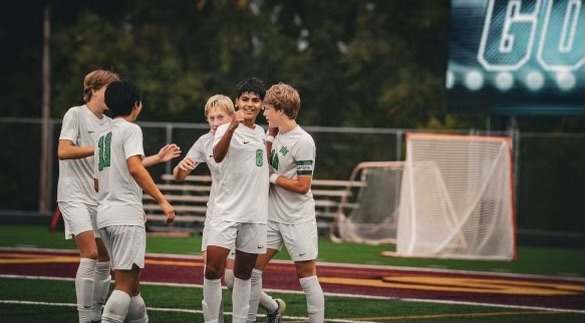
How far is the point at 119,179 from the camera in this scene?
9.75 metres

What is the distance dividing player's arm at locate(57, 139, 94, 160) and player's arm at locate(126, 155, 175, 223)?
1.24 m

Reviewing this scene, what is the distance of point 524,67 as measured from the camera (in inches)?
896

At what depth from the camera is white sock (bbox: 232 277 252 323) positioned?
10.3 metres

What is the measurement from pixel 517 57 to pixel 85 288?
13285 millimetres

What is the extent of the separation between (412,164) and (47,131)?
11.3 metres

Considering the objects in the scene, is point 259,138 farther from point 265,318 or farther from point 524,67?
point 524,67

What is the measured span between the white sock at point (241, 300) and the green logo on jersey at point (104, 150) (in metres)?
1.33

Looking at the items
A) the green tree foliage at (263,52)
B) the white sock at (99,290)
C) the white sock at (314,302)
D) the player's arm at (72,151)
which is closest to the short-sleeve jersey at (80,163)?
the player's arm at (72,151)

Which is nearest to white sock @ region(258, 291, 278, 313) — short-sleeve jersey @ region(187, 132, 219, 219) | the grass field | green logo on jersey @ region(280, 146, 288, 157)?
the grass field

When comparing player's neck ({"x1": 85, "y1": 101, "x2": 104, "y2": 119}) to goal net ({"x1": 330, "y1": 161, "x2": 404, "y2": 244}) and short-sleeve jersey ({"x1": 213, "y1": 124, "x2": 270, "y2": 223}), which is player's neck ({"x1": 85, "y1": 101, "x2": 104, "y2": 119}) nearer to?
short-sleeve jersey ({"x1": 213, "y1": 124, "x2": 270, "y2": 223})

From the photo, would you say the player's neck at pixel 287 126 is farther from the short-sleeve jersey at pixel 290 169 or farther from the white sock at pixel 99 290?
the white sock at pixel 99 290

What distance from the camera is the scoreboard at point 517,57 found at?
22469 millimetres

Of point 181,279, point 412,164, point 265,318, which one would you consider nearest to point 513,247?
point 412,164

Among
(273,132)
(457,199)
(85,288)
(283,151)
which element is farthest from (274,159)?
(457,199)
